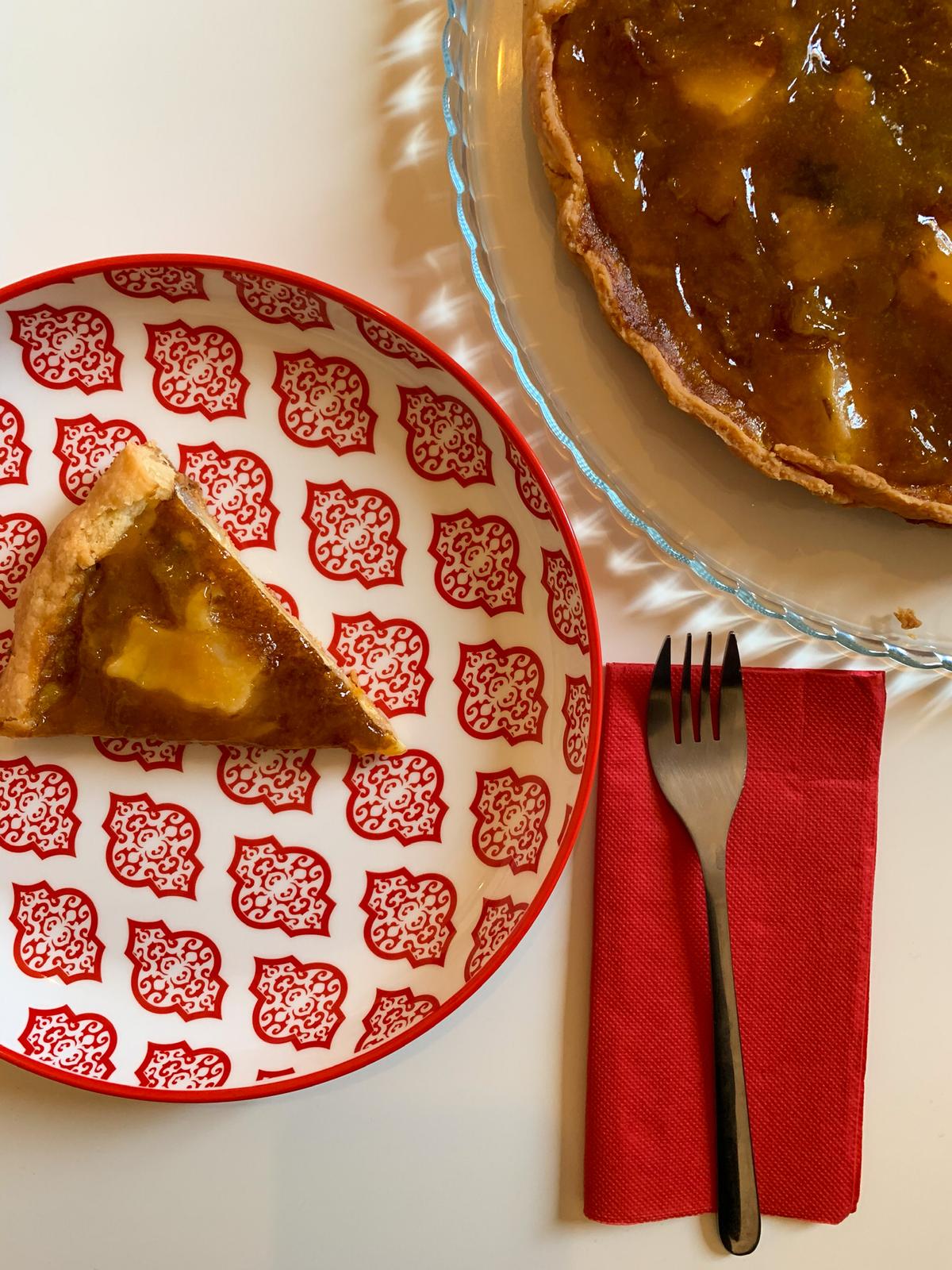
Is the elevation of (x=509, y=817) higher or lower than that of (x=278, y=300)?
lower

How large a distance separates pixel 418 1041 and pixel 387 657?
2.38ft

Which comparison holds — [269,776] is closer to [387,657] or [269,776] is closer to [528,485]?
[387,657]

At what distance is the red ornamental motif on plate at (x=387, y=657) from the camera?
1.73 meters

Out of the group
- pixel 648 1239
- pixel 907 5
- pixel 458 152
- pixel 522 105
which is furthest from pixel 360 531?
pixel 648 1239

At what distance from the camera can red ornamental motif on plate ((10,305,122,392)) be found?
1.65 m

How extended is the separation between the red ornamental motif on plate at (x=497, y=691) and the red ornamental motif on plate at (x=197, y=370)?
2.07 ft

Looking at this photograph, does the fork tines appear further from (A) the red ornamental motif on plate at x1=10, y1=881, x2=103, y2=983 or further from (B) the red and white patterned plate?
(A) the red ornamental motif on plate at x1=10, y1=881, x2=103, y2=983

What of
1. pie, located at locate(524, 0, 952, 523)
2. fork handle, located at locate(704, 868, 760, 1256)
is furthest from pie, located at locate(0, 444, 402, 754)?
pie, located at locate(524, 0, 952, 523)

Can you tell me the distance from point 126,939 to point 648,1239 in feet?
3.74

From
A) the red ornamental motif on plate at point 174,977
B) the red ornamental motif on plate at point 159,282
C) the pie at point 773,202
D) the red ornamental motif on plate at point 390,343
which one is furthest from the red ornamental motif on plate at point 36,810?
the pie at point 773,202

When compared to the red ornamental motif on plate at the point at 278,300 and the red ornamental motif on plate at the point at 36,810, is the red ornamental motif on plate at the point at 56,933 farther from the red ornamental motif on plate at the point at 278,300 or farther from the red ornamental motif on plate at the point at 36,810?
the red ornamental motif on plate at the point at 278,300

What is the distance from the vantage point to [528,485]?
164cm

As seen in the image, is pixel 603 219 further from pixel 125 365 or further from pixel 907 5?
pixel 125 365

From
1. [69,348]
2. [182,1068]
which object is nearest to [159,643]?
[69,348]
